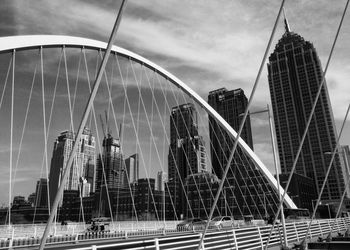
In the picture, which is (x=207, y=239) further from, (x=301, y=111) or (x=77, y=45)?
(x=301, y=111)

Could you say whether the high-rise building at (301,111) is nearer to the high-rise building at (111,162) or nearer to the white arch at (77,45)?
the high-rise building at (111,162)

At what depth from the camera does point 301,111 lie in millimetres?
180375

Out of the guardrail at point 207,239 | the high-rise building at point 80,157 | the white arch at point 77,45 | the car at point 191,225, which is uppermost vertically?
the high-rise building at point 80,157

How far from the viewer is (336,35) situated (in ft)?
44.0

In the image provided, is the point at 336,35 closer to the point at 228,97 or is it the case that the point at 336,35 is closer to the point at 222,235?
the point at 222,235

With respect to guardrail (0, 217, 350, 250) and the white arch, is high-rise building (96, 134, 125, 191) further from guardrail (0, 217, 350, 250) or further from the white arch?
guardrail (0, 217, 350, 250)

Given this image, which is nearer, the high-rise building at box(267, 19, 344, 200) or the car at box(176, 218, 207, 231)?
the car at box(176, 218, 207, 231)

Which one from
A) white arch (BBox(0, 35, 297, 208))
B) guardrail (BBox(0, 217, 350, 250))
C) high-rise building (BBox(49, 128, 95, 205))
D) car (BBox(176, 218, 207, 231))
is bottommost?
car (BBox(176, 218, 207, 231))

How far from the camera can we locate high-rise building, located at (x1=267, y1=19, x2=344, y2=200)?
16088 centimetres

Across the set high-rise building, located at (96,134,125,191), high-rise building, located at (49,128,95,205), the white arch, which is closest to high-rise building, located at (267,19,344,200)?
high-rise building, located at (96,134,125,191)

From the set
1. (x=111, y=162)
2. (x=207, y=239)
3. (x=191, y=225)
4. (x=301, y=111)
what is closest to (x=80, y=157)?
(x=111, y=162)

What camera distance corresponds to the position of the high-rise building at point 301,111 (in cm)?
16088

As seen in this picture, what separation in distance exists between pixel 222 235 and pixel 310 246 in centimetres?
621

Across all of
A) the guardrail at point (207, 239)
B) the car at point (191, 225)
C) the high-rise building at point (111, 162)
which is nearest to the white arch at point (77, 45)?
the guardrail at point (207, 239)
